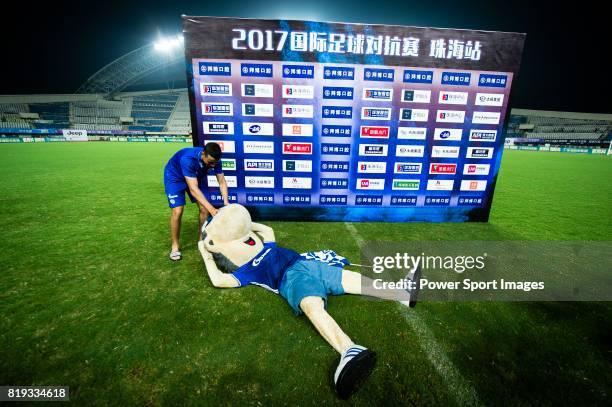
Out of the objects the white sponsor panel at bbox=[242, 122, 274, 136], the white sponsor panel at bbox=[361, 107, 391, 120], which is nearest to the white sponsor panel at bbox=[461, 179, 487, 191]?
the white sponsor panel at bbox=[361, 107, 391, 120]

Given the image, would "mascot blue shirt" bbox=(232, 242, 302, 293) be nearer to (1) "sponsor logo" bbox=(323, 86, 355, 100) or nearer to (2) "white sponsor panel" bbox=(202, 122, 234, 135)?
(2) "white sponsor panel" bbox=(202, 122, 234, 135)

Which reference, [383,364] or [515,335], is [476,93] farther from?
[383,364]

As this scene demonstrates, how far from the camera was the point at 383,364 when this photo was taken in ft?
6.57

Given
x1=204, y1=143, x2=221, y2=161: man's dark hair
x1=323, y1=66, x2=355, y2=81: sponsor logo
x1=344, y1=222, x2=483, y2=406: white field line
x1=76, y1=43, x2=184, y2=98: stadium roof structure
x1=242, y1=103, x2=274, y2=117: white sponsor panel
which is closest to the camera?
x1=344, y1=222, x2=483, y2=406: white field line

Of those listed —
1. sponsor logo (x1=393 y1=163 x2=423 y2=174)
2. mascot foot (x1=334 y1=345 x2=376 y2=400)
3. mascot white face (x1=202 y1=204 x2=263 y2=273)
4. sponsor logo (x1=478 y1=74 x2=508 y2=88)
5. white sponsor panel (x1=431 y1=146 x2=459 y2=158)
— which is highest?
sponsor logo (x1=478 y1=74 x2=508 y2=88)

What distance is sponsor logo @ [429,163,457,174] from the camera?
5.32 m

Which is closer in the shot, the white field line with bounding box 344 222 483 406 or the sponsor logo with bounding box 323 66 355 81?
the white field line with bounding box 344 222 483 406

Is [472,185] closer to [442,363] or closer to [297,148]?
[297,148]

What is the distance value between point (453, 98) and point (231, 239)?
16.4 feet

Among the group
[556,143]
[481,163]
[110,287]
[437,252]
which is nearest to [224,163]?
[110,287]

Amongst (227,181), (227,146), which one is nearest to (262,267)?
(227,181)

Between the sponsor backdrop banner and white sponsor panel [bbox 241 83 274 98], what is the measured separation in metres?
0.02

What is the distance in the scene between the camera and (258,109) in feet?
16.0

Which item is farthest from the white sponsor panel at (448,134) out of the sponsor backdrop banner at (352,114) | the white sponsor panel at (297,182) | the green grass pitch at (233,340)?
the green grass pitch at (233,340)
